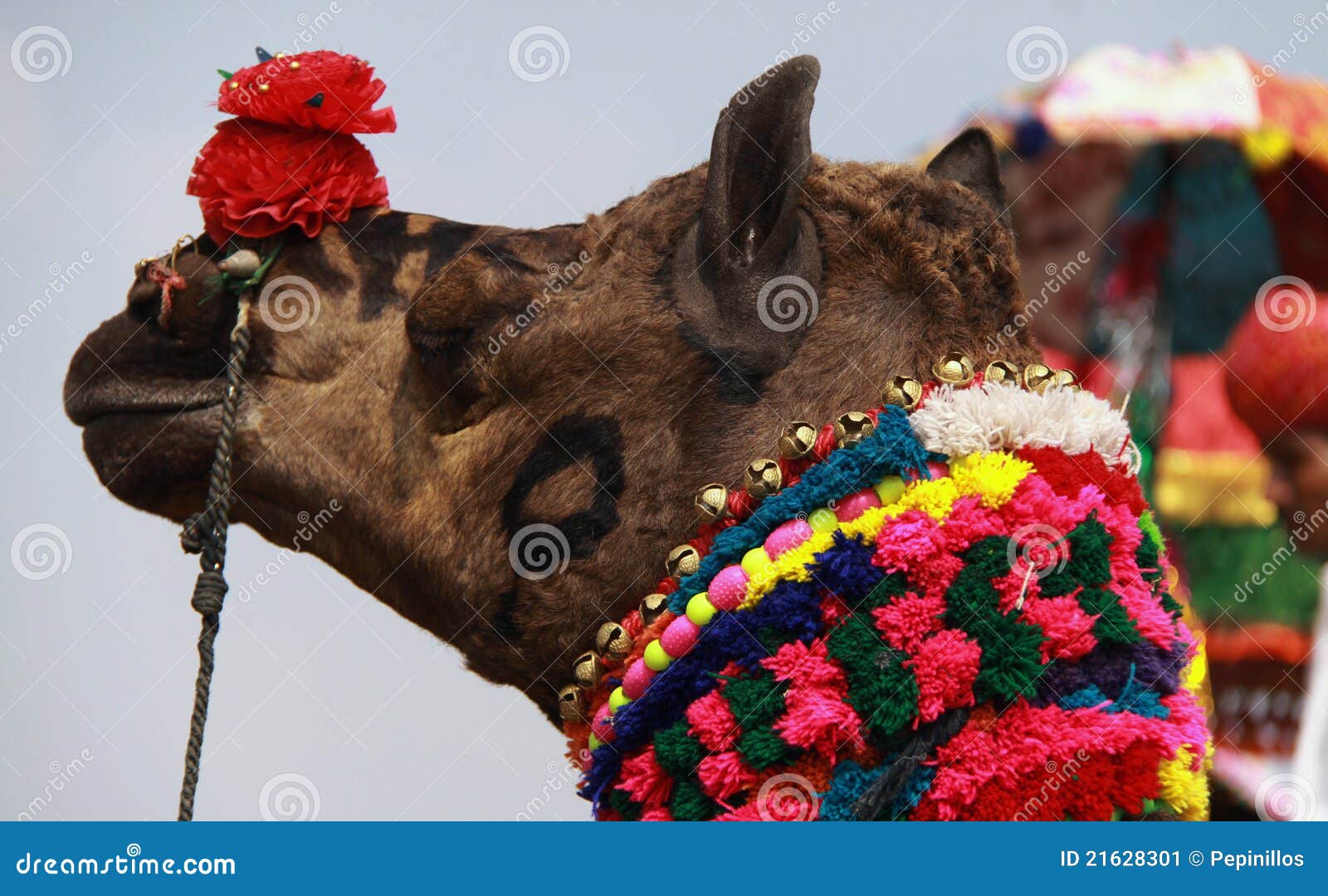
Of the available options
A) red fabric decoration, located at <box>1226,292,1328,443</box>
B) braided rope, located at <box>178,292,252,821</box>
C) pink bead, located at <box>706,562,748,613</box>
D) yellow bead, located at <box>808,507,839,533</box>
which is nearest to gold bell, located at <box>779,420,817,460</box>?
yellow bead, located at <box>808,507,839,533</box>

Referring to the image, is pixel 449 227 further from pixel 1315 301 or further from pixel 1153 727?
pixel 1315 301

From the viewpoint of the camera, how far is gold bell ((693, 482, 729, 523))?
315cm

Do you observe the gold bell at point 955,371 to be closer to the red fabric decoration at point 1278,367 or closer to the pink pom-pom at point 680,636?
the pink pom-pom at point 680,636

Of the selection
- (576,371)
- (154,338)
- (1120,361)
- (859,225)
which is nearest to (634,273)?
(576,371)

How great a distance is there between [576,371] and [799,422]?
22.6 inches

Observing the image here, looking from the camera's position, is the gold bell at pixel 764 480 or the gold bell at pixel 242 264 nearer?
the gold bell at pixel 764 480

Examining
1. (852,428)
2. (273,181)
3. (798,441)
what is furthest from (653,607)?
(273,181)

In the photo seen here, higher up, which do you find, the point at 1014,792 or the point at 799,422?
the point at 799,422

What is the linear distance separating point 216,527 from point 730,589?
141 centimetres

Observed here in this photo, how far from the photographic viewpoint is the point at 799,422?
3.16 metres

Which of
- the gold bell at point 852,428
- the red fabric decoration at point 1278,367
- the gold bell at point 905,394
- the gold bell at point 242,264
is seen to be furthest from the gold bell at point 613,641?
the red fabric decoration at point 1278,367

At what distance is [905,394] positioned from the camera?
3.09 m

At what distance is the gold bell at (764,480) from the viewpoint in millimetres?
3090

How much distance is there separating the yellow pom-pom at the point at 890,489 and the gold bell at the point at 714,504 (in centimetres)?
23
